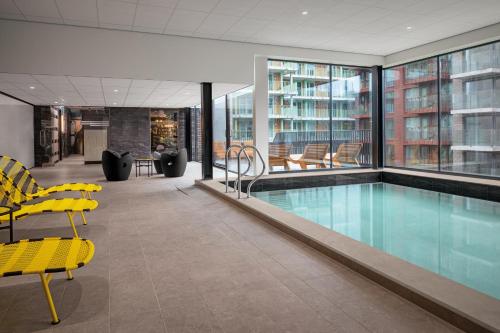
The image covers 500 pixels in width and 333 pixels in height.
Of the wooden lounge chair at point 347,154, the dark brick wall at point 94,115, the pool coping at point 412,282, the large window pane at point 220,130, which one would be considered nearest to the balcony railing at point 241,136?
the large window pane at point 220,130

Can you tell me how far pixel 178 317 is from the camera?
2.31 meters

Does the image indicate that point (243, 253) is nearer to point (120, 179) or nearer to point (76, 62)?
point (76, 62)

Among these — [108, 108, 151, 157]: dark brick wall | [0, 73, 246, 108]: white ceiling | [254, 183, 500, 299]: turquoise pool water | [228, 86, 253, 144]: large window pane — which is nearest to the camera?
[254, 183, 500, 299]: turquoise pool water

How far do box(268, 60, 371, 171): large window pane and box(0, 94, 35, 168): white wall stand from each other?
24.2 ft

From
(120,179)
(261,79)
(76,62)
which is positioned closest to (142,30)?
(76,62)

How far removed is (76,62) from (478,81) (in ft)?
26.7

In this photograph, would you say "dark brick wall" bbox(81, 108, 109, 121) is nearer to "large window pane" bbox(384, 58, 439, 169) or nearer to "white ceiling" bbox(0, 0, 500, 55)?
"white ceiling" bbox(0, 0, 500, 55)

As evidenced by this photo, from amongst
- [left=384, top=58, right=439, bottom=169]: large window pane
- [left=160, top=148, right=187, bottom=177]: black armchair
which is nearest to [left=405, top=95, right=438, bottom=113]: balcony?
[left=384, top=58, right=439, bottom=169]: large window pane

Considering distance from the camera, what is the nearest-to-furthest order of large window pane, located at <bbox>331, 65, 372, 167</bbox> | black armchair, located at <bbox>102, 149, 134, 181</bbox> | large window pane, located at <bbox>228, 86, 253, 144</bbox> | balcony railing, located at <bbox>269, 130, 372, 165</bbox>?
black armchair, located at <bbox>102, 149, 134, 181</bbox> → large window pane, located at <bbox>228, 86, 253, 144</bbox> → balcony railing, located at <bbox>269, 130, 372, 165</bbox> → large window pane, located at <bbox>331, 65, 372, 167</bbox>

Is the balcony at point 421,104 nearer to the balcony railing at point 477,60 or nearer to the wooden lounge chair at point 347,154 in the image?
the balcony railing at point 477,60

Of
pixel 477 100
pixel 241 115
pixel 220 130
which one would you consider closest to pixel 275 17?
pixel 241 115

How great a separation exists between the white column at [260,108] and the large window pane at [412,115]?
3751 mm

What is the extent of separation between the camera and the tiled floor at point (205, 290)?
2211 mm

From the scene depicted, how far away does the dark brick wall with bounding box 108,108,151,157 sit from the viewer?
1564cm
